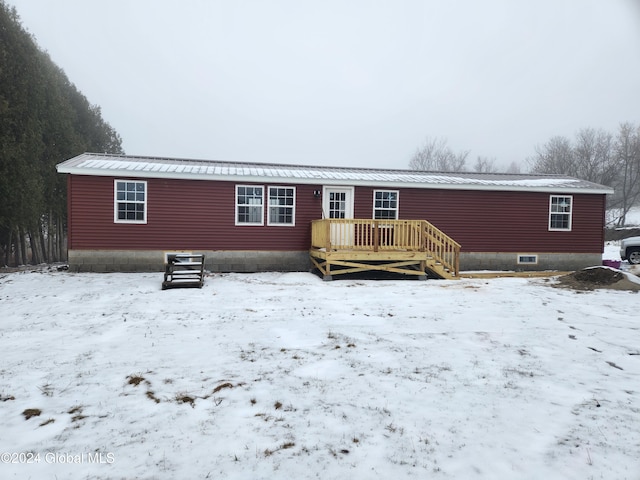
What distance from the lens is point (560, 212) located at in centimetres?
1417

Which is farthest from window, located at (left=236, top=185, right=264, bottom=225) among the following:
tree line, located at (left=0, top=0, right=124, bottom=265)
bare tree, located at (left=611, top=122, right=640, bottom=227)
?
bare tree, located at (left=611, top=122, right=640, bottom=227)

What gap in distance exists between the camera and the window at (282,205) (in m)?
12.6

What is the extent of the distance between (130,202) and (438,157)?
50733 millimetres

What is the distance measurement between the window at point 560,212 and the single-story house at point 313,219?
4 centimetres

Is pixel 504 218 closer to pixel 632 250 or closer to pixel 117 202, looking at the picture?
pixel 632 250

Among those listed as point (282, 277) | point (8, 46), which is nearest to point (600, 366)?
point (282, 277)

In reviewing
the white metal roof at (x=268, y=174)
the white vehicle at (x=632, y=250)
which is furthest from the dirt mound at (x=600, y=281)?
the white vehicle at (x=632, y=250)

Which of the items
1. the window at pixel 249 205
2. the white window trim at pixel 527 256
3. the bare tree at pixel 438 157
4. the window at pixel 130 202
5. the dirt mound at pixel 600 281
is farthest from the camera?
the bare tree at pixel 438 157

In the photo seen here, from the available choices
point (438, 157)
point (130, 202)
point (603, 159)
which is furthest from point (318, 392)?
point (438, 157)

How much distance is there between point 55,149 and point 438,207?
66.6ft

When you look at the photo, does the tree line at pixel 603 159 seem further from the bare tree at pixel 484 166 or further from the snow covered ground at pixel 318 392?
the snow covered ground at pixel 318 392

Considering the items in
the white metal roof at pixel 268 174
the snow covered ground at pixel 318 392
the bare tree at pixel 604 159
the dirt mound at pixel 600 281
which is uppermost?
the bare tree at pixel 604 159

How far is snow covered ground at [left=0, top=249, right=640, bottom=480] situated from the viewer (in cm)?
235

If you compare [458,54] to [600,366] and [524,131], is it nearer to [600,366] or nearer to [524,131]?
[524,131]
